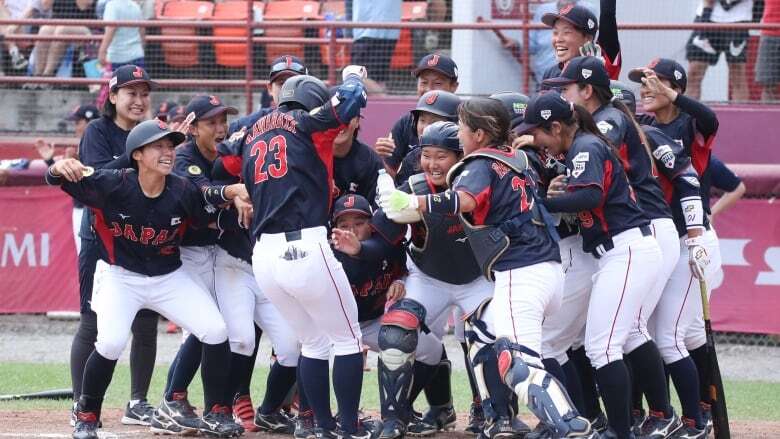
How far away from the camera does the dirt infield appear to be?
21.9ft

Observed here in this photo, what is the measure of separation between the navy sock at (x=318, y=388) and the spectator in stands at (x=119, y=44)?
6.64 meters

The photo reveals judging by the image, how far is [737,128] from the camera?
438 inches

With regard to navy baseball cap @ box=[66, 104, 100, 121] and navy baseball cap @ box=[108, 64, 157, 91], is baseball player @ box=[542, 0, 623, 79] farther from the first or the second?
navy baseball cap @ box=[66, 104, 100, 121]

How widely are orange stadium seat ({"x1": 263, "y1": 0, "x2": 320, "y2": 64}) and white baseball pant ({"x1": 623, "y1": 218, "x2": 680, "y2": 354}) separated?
21.0 feet

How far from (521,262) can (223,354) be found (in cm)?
176

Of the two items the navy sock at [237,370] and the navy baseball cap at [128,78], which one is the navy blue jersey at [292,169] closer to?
the navy sock at [237,370]

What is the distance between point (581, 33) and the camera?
726 centimetres

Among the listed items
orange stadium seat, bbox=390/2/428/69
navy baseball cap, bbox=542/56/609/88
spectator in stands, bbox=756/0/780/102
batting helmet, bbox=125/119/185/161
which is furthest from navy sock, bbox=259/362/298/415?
spectator in stands, bbox=756/0/780/102

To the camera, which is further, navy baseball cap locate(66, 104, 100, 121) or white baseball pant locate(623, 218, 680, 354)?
navy baseball cap locate(66, 104, 100, 121)

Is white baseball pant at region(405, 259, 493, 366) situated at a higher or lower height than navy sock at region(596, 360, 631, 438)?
higher

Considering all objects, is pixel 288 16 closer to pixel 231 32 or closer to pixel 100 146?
pixel 231 32

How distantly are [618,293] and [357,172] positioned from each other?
5.35ft

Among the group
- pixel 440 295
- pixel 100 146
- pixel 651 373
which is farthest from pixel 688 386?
pixel 100 146

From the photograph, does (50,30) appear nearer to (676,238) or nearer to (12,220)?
(12,220)
